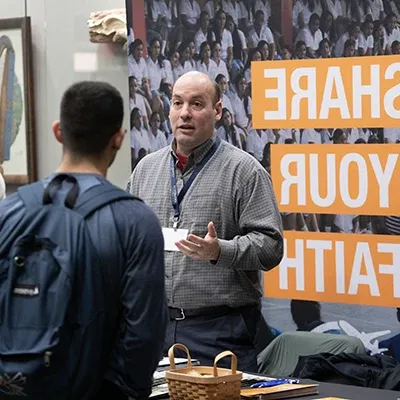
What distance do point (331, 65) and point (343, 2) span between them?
1.05 feet

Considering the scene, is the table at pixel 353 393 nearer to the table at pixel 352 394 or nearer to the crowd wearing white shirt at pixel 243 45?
the table at pixel 352 394

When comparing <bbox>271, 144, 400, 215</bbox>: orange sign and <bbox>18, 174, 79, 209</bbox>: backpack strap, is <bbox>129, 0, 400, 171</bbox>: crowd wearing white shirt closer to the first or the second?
<bbox>271, 144, 400, 215</bbox>: orange sign

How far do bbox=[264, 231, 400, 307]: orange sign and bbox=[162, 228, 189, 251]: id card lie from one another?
139 centimetres

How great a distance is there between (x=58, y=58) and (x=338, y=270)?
7.83 ft

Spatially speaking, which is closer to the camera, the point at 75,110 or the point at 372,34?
the point at 75,110

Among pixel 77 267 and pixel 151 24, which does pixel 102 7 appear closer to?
pixel 151 24

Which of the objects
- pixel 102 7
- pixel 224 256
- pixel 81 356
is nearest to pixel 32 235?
pixel 81 356

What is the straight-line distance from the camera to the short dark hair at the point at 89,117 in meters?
2.34

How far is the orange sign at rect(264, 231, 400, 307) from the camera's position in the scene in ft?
16.2

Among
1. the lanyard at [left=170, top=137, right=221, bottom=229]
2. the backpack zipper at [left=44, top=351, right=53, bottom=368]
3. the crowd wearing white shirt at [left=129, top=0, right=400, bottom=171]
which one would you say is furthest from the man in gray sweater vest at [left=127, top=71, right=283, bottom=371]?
the backpack zipper at [left=44, top=351, right=53, bottom=368]

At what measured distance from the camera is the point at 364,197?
5004 mm

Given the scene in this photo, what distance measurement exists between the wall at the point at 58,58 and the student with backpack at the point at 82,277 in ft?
11.9

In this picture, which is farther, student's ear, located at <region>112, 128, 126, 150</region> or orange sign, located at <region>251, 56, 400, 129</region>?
orange sign, located at <region>251, 56, 400, 129</region>

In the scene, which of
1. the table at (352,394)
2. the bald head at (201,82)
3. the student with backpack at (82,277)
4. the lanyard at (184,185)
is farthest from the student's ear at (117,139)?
the bald head at (201,82)
